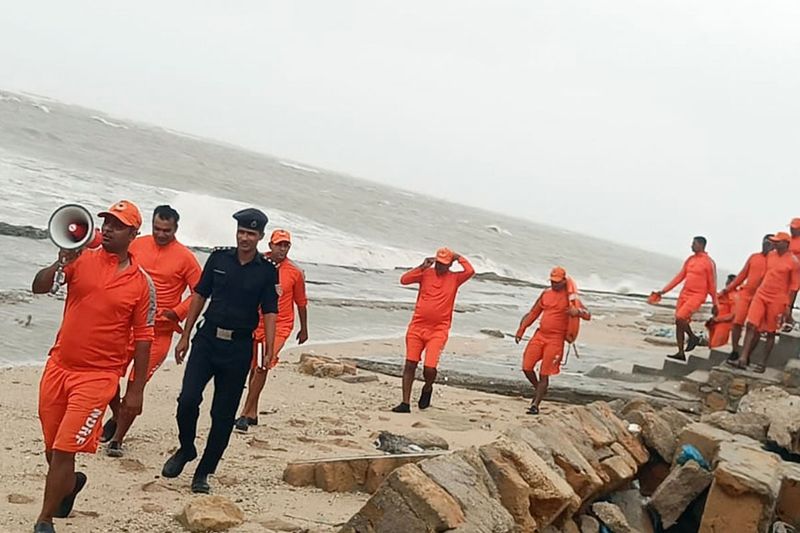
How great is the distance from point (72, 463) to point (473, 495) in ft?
6.47

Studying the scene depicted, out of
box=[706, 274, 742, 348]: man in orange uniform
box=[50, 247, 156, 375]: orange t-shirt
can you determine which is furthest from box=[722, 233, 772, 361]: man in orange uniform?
box=[50, 247, 156, 375]: orange t-shirt

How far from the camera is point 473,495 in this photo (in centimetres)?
410

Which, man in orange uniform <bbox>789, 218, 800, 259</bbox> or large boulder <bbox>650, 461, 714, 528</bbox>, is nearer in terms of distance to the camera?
large boulder <bbox>650, 461, 714, 528</bbox>

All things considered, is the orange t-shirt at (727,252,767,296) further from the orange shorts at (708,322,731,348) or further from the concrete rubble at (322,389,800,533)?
the concrete rubble at (322,389,800,533)

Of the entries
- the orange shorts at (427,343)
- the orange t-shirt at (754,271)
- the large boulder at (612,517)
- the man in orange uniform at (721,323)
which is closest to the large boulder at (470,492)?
the large boulder at (612,517)

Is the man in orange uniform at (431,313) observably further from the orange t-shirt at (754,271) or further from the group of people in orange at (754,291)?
the orange t-shirt at (754,271)

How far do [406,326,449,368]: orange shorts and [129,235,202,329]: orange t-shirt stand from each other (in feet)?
10.8

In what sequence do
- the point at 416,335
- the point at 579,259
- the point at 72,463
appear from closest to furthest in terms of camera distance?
the point at 72,463 → the point at 416,335 → the point at 579,259

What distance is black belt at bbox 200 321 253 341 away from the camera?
5.63 m

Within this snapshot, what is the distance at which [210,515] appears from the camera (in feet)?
15.3

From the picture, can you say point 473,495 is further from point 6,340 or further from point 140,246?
point 6,340

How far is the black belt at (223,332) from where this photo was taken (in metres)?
5.63

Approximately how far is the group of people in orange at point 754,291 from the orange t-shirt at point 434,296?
144 inches

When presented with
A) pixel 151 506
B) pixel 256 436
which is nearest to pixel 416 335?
pixel 256 436
